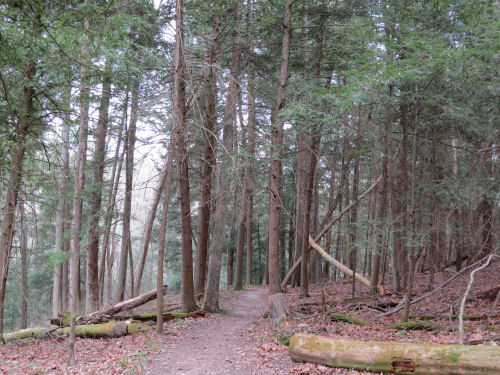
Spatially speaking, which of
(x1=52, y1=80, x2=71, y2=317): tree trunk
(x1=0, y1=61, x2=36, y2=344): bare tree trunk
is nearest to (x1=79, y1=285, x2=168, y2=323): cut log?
(x1=52, y1=80, x2=71, y2=317): tree trunk

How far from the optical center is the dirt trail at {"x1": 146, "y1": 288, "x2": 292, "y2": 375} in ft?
21.4

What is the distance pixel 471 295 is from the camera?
1080 cm

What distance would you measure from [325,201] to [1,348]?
20795 millimetres

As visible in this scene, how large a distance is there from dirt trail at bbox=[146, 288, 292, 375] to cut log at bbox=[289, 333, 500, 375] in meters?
0.78

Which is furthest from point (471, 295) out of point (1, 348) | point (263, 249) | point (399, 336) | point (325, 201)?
point (263, 249)

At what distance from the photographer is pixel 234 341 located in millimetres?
8695

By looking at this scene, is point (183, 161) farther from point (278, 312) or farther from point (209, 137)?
point (278, 312)

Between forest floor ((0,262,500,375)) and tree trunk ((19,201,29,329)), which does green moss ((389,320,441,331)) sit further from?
tree trunk ((19,201,29,329))

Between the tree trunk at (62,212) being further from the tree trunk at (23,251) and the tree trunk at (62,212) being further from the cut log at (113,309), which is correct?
the cut log at (113,309)

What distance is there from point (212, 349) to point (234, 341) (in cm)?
81

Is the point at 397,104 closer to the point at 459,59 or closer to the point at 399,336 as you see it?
the point at 459,59

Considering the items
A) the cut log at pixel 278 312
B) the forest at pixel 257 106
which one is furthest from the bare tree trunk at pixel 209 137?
the cut log at pixel 278 312

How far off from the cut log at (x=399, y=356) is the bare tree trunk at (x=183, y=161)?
5.42 meters

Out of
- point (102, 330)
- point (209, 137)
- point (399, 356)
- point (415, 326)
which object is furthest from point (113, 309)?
point (399, 356)
